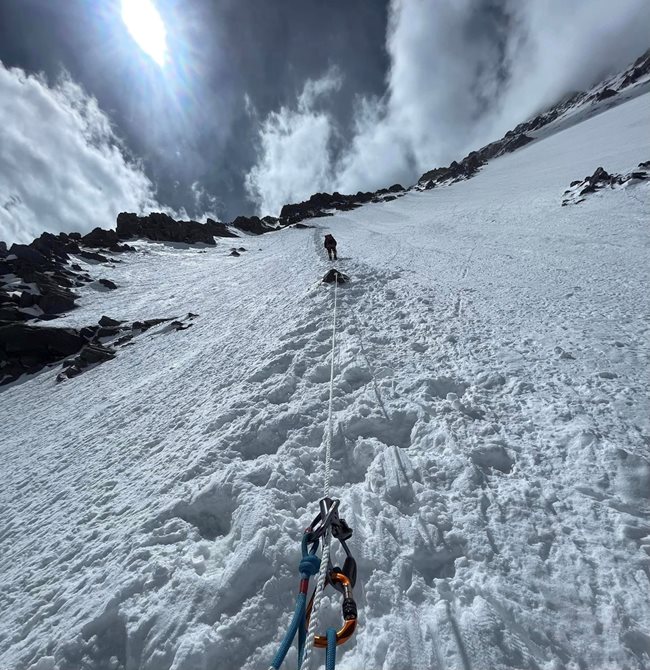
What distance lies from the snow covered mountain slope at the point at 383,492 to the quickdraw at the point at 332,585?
1.80ft

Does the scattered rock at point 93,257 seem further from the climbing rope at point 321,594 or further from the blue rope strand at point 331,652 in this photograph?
the blue rope strand at point 331,652

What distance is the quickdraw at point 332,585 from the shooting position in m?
2.12

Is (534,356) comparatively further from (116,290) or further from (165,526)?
(116,290)

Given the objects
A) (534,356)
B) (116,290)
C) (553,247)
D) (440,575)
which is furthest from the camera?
(116,290)

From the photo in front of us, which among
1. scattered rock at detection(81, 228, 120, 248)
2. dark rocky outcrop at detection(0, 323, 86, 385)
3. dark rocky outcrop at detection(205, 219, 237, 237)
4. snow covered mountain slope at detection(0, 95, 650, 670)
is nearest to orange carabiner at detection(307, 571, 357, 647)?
snow covered mountain slope at detection(0, 95, 650, 670)

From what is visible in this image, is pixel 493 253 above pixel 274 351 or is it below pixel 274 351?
below

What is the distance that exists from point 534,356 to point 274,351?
5.31m

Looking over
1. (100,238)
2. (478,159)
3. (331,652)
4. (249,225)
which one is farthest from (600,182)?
(478,159)

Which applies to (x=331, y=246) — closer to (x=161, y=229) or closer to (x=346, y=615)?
(x=346, y=615)

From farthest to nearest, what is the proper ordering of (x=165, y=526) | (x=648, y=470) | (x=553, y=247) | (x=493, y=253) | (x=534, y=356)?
1. (x=493, y=253)
2. (x=553, y=247)
3. (x=534, y=356)
4. (x=165, y=526)
5. (x=648, y=470)

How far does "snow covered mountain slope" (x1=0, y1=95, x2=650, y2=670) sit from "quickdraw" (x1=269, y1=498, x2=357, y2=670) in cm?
55

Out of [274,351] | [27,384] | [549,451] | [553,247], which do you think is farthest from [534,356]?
[27,384]

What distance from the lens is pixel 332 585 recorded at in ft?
9.04

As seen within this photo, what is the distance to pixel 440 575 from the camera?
3197 mm
